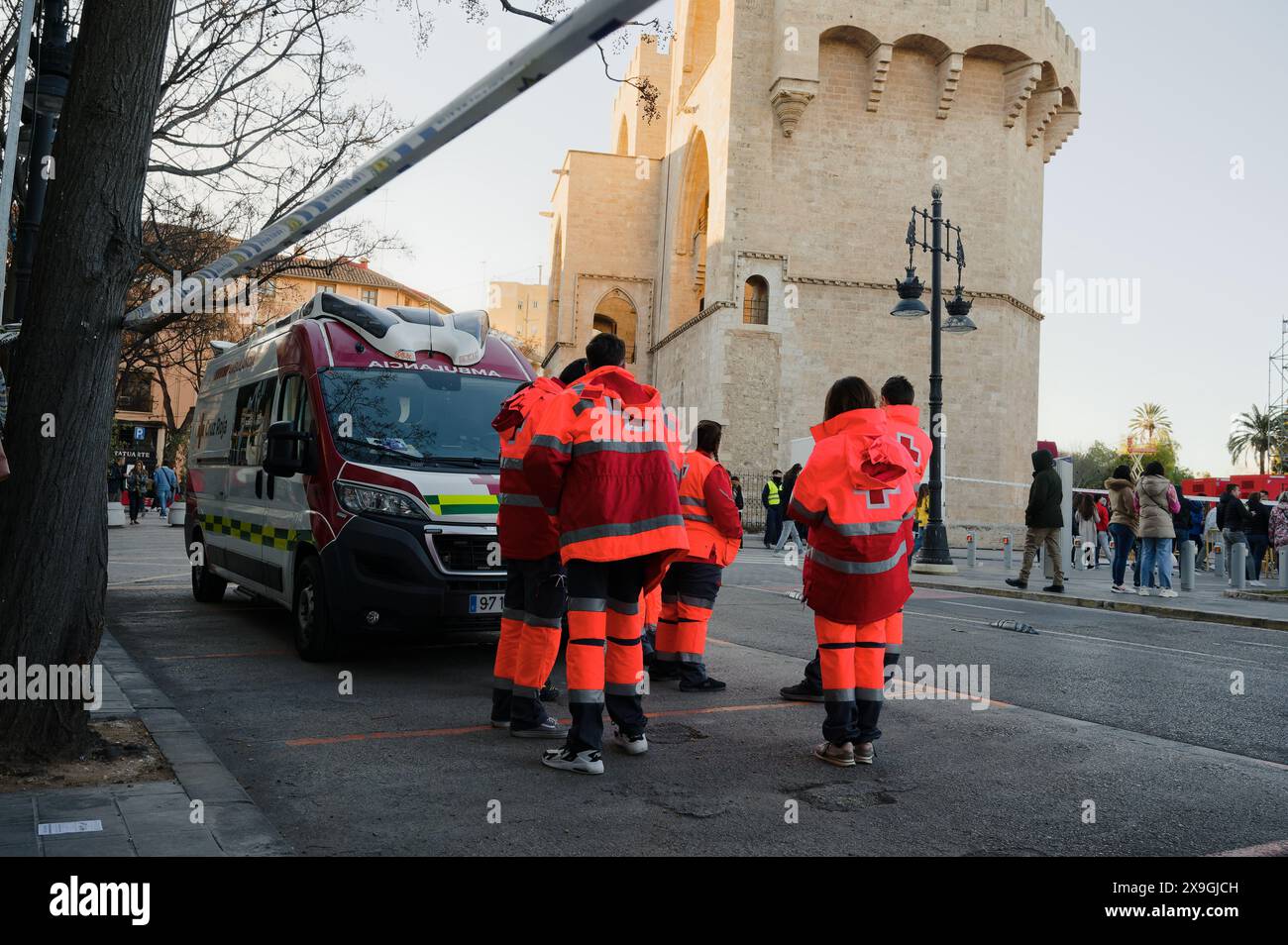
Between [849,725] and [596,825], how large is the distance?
63.0 inches

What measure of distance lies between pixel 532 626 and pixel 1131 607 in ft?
36.1

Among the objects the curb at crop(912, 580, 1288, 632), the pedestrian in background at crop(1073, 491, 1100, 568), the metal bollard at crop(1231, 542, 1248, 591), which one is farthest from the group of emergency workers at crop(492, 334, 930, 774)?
the pedestrian in background at crop(1073, 491, 1100, 568)

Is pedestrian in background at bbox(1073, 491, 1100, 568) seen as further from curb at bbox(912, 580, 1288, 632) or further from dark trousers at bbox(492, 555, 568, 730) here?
dark trousers at bbox(492, 555, 568, 730)

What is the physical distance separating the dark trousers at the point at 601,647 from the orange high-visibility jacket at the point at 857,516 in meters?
0.92

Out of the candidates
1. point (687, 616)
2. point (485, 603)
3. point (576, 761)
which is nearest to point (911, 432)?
point (687, 616)

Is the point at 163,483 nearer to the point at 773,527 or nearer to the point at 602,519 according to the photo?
the point at 773,527

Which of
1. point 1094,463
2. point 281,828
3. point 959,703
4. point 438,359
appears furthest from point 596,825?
point 1094,463

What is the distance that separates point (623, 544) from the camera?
4.91 metres

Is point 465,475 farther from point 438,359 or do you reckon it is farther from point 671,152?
point 671,152

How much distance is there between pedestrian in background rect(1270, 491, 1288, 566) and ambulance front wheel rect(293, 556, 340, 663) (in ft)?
53.0

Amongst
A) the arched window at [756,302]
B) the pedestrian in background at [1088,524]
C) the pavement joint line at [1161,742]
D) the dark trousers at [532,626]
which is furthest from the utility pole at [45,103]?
the arched window at [756,302]

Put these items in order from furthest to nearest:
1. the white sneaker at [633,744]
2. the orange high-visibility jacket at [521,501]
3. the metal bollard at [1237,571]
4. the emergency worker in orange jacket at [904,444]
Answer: the metal bollard at [1237,571] < the emergency worker in orange jacket at [904,444] < the orange high-visibility jacket at [521,501] < the white sneaker at [633,744]

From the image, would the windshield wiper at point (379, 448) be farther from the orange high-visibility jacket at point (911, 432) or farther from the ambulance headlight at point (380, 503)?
the orange high-visibility jacket at point (911, 432)

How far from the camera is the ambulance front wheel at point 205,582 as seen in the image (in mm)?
11211
